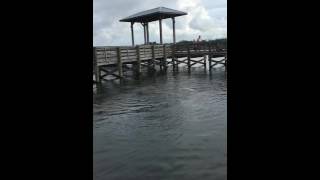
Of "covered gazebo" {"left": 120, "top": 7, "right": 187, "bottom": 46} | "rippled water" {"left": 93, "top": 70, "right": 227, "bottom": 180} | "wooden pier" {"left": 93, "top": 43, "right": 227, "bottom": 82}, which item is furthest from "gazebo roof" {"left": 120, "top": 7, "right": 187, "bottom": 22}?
"rippled water" {"left": 93, "top": 70, "right": 227, "bottom": 180}

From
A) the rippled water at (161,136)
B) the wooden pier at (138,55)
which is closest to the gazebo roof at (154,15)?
the wooden pier at (138,55)

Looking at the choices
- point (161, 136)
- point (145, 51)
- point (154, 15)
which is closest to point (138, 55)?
point (145, 51)

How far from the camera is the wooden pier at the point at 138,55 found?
873 inches

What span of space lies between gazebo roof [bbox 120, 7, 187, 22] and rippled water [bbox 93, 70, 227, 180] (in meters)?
16.4

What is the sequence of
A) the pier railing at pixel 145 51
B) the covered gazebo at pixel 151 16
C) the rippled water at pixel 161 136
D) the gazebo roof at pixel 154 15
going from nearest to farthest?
the rippled water at pixel 161 136 < the pier railing at pixel 145 51 < the gazebo roof at pixel 154 15 < the covered gazebo at pixel 151 16

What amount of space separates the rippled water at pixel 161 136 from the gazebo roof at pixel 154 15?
16.4 meters

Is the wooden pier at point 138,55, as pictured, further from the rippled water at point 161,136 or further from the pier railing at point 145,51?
the rippled water at point 161,136

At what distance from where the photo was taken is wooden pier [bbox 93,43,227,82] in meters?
22.2

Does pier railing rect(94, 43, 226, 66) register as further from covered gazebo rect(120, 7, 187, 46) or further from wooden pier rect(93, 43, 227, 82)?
covered gazebo rect(120, 7, 187, 46)

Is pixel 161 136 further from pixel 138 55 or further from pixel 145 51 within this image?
pixel 145 51
